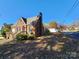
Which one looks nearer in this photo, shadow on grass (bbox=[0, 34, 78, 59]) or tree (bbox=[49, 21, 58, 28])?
shadow on grass (bbox=[0, 34, 78, 59])

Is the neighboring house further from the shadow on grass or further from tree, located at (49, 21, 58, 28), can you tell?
tree, located at (49, 21, 58, 28)

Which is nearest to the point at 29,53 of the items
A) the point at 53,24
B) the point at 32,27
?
the point at 32,27

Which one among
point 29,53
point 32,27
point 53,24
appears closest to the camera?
point 29,53

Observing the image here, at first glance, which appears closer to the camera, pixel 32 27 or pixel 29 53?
pixel 29 53

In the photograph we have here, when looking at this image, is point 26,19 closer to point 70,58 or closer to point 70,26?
point 70,58

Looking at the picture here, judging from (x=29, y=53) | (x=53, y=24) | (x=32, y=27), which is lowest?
(x=29, y=53)

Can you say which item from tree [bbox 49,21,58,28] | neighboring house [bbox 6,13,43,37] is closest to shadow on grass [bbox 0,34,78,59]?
neighboring house [bbox 6,13,43,37]

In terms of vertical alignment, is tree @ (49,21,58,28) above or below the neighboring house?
above

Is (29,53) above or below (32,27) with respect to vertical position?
below

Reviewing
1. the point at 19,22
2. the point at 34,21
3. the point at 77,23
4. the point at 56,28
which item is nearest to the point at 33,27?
the point at 34,21

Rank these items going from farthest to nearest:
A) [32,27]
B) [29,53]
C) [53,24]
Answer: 1. [53,24]
2. [32,27]
3. [29,53]

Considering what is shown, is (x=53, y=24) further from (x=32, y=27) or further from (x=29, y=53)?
(x=29, y=53)

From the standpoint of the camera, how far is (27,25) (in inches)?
1462

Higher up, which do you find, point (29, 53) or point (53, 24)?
point (53, 24)
